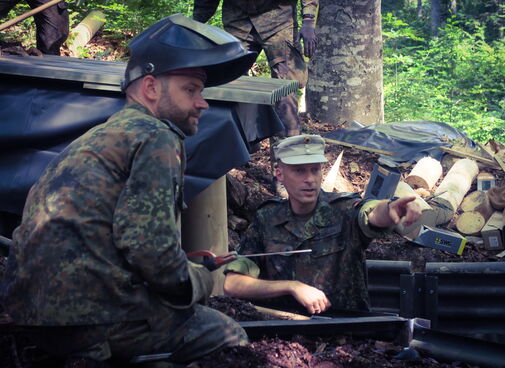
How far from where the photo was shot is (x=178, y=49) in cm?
296

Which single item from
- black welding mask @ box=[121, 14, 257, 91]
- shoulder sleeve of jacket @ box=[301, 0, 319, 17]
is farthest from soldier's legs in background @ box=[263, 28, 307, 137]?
black welding mask @ box=[121, 14, 257, 91]

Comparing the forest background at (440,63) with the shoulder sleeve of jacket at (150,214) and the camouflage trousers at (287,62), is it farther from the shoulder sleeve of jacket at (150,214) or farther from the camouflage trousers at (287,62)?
the shoulder sleeve of jacket at (150,214)

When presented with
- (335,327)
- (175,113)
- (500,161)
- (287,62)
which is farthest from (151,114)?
(500,161)

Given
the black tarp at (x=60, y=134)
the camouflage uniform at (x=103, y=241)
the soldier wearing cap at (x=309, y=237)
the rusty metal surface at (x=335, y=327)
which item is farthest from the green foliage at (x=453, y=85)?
the camouflage uniform at (x=103, y=241)

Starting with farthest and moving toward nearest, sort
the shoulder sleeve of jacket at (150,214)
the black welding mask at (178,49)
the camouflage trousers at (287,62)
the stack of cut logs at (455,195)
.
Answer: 1. the stack of cut logs at (455,195)
2. the camouflage trousers at (287,62)
3. the black welding mask at (178,49)
4. the shoulder sleeve of jacket at (150,214)

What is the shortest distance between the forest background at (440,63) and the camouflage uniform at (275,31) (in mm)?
2723

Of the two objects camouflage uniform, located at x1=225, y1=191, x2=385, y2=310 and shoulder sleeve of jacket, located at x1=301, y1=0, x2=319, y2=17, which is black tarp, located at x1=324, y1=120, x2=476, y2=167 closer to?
shoulder sleeve of jacket, located at x1=301, y1=0, x2=319, y2=17

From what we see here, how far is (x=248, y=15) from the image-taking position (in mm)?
7938

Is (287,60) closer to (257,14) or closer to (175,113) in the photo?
(257,14)

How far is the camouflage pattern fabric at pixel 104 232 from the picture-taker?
2668 millimetres

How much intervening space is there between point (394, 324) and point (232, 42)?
1699mm

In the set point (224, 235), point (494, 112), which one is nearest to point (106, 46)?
point (224, 235)

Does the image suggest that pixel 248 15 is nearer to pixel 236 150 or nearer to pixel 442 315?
pixel 236 150

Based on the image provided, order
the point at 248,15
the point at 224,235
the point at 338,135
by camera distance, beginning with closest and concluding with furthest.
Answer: the point at 224,235, the point at 248,15, the point at 338,135
